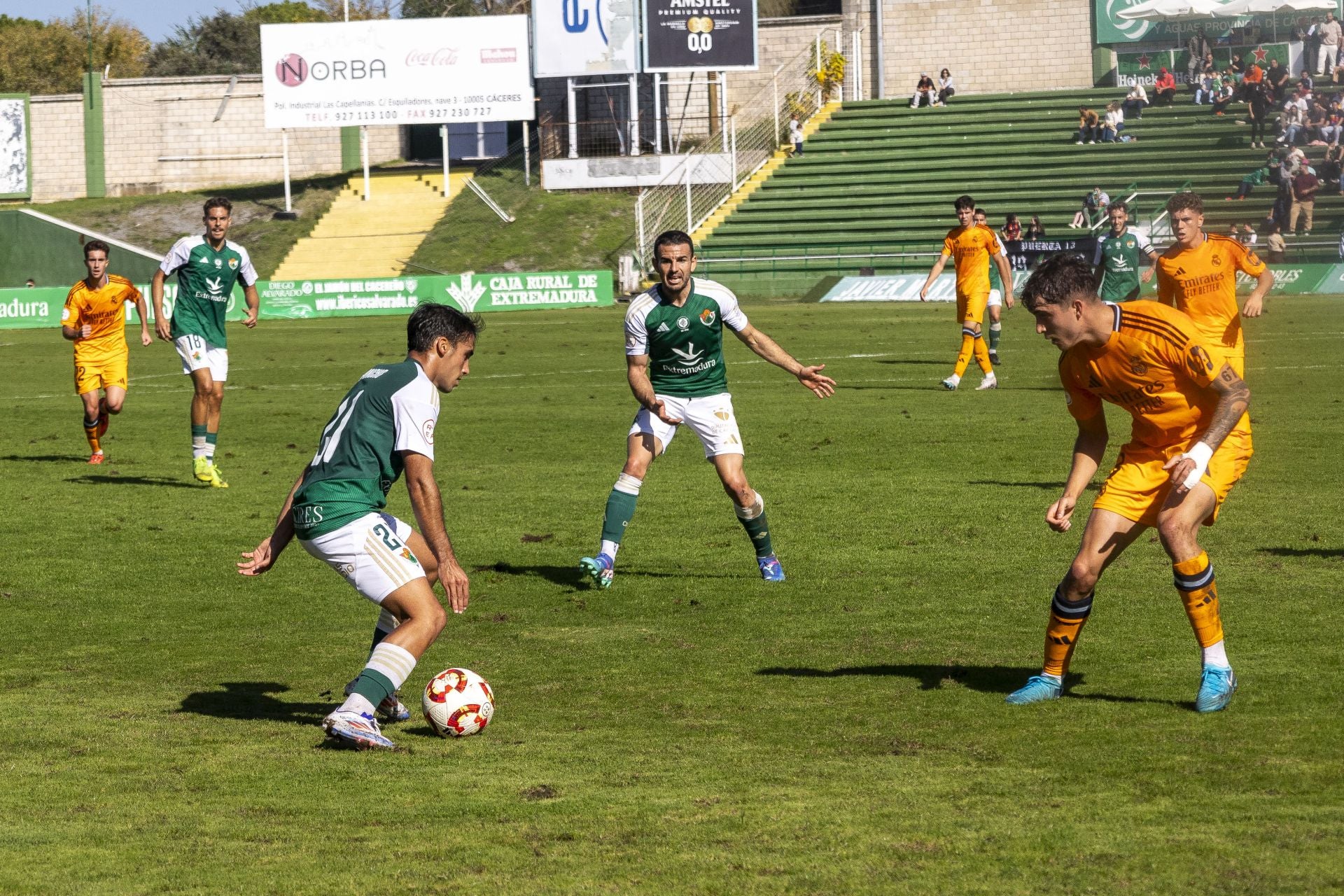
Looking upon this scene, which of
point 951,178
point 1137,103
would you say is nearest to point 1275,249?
point 1137,103

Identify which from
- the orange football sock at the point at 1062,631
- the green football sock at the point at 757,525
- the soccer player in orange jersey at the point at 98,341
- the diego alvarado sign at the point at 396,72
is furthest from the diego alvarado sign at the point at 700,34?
the orange football sock at the point at 1062,631

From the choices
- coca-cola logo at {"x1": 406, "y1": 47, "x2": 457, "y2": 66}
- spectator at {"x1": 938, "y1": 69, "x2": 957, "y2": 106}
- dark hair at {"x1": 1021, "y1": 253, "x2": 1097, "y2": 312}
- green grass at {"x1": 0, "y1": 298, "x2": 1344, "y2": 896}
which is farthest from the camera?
coca-cola logo at {"x1": 406, "y1": 47, "x2": 457, "y2": 66}

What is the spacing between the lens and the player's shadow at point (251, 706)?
25.2 feet

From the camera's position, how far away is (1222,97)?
164ft

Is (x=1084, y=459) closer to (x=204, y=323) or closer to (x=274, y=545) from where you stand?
(x=274, y=545)

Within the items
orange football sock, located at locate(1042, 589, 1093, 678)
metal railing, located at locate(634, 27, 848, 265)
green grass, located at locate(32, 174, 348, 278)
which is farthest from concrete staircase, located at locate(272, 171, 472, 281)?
orange football sock, located at locate(1042, 589, 1093, 678)

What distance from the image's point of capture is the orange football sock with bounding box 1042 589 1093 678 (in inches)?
289

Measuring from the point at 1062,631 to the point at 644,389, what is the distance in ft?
13.6

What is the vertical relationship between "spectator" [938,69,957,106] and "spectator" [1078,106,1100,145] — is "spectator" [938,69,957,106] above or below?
above

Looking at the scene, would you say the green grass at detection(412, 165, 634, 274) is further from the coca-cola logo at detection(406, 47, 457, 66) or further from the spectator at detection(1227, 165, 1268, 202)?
the spectator at detection(1227, 165, 1268, 202)

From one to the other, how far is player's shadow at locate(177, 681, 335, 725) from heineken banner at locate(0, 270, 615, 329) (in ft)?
110

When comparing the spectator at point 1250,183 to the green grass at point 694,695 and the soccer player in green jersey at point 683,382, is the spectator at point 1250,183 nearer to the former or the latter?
the green grass at point 694,695

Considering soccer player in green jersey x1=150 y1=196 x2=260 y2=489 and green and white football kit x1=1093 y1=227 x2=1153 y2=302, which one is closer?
soccer player in green jersey x1=150 y1=196 x2=260 y2=489

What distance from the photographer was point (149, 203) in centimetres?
6209
